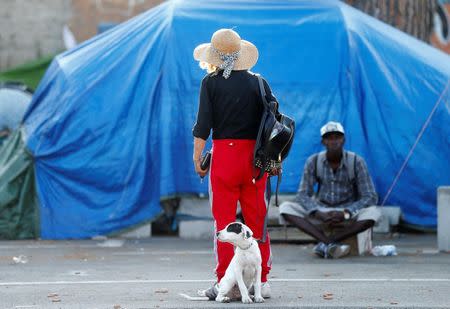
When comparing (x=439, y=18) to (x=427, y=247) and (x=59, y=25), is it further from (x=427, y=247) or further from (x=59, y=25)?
(x=427, y=247)

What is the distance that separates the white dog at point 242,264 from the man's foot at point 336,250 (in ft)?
10.3

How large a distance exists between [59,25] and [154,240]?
7295 millimetres

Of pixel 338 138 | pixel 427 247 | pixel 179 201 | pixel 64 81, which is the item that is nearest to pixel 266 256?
pixel 338 138

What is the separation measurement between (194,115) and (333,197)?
8.04 ft

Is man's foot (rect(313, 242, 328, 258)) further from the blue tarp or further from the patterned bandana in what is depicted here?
the patterned bandana

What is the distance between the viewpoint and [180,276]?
369 inches

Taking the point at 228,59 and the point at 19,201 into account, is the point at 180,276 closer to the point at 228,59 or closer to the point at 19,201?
the point at 228,59

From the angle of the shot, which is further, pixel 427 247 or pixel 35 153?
pixel 35 153

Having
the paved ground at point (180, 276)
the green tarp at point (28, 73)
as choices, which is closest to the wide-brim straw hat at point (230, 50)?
the paved ground at point (180, 276)

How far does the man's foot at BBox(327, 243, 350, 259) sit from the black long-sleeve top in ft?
10.4

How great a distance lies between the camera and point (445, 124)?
508 inches

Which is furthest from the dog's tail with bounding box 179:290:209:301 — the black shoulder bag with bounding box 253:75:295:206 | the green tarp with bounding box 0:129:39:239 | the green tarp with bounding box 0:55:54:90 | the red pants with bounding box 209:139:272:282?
the green tarp with bounding box 0:55:54:90

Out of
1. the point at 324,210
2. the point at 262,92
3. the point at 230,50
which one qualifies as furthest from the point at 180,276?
the point at 230,50

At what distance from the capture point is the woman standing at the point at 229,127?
25.1 ft
